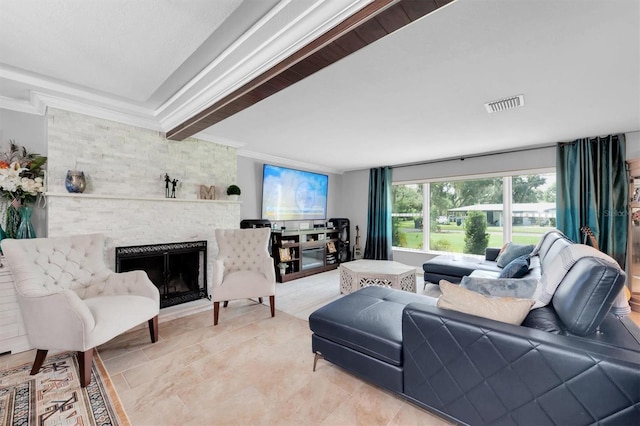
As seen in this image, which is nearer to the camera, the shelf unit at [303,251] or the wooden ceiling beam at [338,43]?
the wooden ceiling beam at [338,43]

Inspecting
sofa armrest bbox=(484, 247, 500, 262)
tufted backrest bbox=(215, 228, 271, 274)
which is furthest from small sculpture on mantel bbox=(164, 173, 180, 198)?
sofa armrest bbox=(484, 247, 500, 262)

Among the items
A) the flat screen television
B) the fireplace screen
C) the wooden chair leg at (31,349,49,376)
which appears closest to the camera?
the wooden chair leg at (31,349,49,376)

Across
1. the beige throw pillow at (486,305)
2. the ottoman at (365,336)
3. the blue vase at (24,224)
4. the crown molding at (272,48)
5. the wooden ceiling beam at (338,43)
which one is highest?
the crown molding at (272,48)

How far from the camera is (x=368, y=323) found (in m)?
1.71

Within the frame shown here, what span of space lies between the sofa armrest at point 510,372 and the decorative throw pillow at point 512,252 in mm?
2643

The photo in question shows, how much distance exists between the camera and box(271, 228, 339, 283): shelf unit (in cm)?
458

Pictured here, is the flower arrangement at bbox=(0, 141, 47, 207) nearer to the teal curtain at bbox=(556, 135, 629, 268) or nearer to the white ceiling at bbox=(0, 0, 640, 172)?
the white ceiling at bbox=(0, 0, 640, 172)

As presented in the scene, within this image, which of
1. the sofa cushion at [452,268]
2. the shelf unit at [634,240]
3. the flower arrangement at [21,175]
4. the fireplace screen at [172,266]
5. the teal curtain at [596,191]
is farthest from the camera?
the sofa cushion at [452,268]

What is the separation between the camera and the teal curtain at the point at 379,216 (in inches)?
225

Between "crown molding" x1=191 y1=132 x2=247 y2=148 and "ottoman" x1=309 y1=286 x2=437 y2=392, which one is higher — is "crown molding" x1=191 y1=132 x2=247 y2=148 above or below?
above

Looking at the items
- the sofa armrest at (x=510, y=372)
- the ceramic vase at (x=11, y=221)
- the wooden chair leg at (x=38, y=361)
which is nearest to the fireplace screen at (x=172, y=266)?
the ceramic vase at (x=11, y=221)

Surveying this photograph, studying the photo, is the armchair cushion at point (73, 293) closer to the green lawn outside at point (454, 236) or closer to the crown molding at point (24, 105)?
the crown molding at point (24, 105)

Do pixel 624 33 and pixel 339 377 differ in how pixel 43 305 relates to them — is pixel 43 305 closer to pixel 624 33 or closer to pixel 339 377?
pixel 339 377

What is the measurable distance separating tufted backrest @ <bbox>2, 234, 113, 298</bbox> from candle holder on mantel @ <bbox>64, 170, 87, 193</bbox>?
1.75 feet
